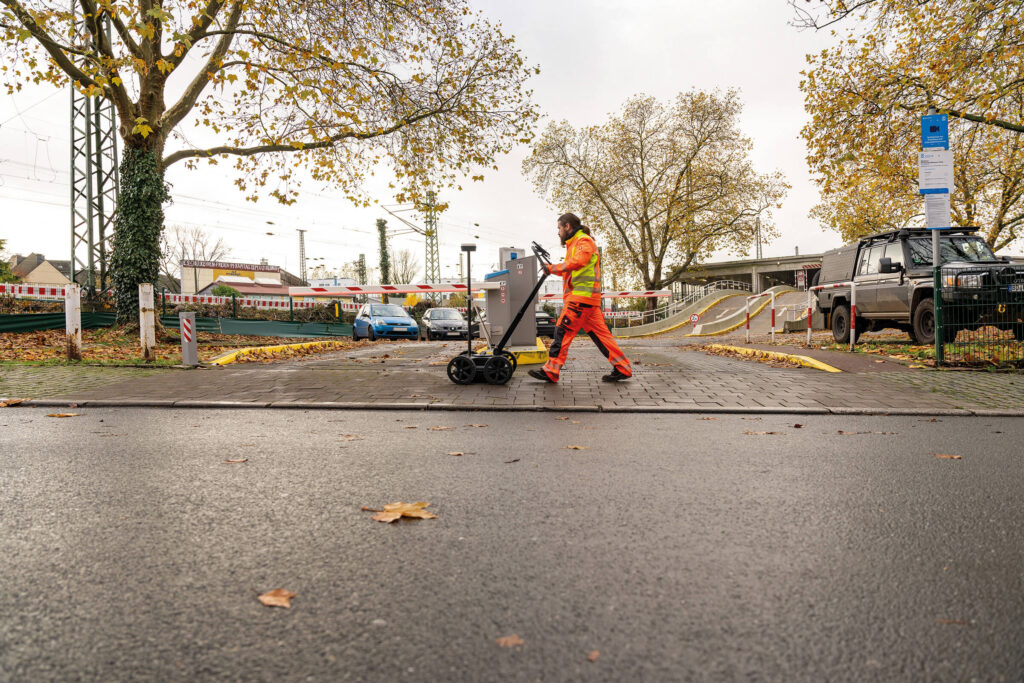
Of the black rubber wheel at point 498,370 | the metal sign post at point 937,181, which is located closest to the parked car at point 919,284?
the metal sign post at point 937,181

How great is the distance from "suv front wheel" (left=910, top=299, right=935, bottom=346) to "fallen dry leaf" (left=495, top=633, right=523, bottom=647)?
41.2 ft

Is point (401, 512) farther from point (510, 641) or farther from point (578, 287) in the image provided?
point (578, 287)

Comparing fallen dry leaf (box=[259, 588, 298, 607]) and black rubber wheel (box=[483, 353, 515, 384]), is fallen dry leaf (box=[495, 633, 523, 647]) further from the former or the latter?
black rubber wheel (box=[483, 353, 515, 384])

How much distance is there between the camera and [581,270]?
25.0ft

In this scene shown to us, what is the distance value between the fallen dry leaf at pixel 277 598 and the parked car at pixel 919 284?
10.9 m

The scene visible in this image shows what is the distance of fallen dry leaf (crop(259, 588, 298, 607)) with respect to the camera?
6.98ft

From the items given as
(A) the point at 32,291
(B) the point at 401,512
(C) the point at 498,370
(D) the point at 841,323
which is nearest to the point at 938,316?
(D) the point at 841,323

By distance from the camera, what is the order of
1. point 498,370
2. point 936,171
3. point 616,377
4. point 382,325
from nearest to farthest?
1. point 498,370
2. point 616,377
3. point 936,171
4. point 382,325

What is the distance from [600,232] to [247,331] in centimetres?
2510

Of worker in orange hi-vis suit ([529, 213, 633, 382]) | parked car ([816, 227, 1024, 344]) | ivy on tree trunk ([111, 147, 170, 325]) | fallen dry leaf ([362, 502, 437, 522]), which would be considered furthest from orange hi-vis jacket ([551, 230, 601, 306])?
ivy on tree trunk ([111, 147, 170, 325])

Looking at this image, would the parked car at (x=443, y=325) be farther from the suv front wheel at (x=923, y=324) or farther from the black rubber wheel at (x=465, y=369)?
the black rubber wheel at (x=465, y=369)

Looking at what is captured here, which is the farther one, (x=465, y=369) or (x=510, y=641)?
(x=465, y=369)

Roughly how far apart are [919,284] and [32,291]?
22487 mm

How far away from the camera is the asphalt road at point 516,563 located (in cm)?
181
